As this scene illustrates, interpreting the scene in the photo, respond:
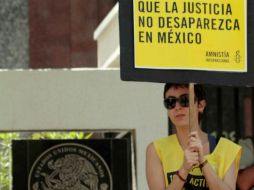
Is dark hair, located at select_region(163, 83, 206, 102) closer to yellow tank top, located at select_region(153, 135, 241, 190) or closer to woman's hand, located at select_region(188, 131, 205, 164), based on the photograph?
yellow tank top, located at select_region(153, 135, 241, 190)

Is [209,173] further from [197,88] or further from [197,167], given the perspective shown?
[197,88]

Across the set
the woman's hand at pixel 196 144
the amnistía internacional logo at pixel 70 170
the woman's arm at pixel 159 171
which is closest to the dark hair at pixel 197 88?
the woman's arm at pixel 159 171

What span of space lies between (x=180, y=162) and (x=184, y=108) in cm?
32

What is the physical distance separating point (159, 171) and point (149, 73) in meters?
0.58

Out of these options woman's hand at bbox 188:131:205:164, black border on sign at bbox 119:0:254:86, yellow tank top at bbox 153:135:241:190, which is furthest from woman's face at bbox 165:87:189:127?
woman's hand at bbox 188:131:205:164

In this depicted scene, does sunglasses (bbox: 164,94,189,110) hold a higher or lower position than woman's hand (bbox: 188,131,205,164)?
higher

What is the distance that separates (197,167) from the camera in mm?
8109

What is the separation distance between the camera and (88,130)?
34.9ft

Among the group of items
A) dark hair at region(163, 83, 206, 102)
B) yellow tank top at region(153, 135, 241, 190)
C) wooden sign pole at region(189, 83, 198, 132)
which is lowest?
yellow tank top at region(153, 135, 241, 190)

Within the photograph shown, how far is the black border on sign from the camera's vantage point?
7969 millimetres

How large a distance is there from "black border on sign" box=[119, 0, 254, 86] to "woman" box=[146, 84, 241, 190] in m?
0.19

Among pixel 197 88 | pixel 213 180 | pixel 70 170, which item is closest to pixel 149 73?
pixel 197 88

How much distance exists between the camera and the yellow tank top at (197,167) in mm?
8125

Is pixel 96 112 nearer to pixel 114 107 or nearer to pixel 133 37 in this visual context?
pixel 114 107
